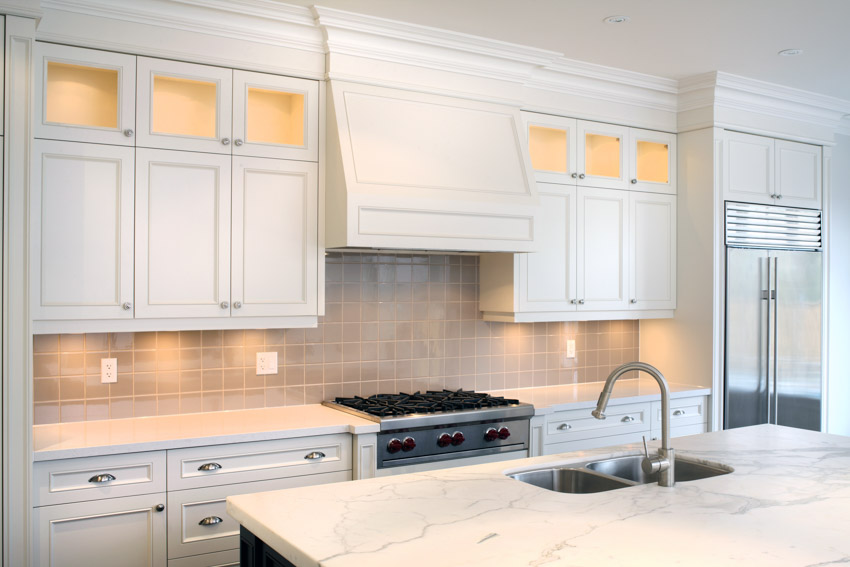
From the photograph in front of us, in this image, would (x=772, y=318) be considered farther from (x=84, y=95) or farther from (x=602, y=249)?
(x=84, y=95)

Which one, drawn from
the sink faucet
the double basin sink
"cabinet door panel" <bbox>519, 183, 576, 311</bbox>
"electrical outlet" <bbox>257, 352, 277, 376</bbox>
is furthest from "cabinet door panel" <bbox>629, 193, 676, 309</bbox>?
the sink faucet

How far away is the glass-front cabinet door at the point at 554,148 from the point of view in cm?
411

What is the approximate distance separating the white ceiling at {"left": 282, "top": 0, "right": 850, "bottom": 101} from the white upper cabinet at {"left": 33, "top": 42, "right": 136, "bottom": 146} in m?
0.78

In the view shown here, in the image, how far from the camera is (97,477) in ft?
8.93

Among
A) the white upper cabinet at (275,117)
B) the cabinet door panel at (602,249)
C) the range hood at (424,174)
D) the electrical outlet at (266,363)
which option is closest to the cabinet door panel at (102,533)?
the electrical outlet at (266,363)

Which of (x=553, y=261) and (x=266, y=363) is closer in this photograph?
(x=266, y=363)

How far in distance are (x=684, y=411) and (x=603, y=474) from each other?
218 cm

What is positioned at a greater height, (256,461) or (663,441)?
(663,441)

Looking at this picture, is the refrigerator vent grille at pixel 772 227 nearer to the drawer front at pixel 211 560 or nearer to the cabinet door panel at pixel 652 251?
the cabinet door panel at pixel 652 251

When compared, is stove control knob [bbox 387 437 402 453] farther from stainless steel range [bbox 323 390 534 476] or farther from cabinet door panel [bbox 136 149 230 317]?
cabinet door panel [bbox 136 149 230 317]

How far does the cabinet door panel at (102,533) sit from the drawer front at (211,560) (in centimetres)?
7

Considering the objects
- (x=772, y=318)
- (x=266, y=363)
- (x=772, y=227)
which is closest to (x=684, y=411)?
(x=772, y=318)

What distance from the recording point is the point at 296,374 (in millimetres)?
3680

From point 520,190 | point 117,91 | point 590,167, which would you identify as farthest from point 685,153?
point 117,91
